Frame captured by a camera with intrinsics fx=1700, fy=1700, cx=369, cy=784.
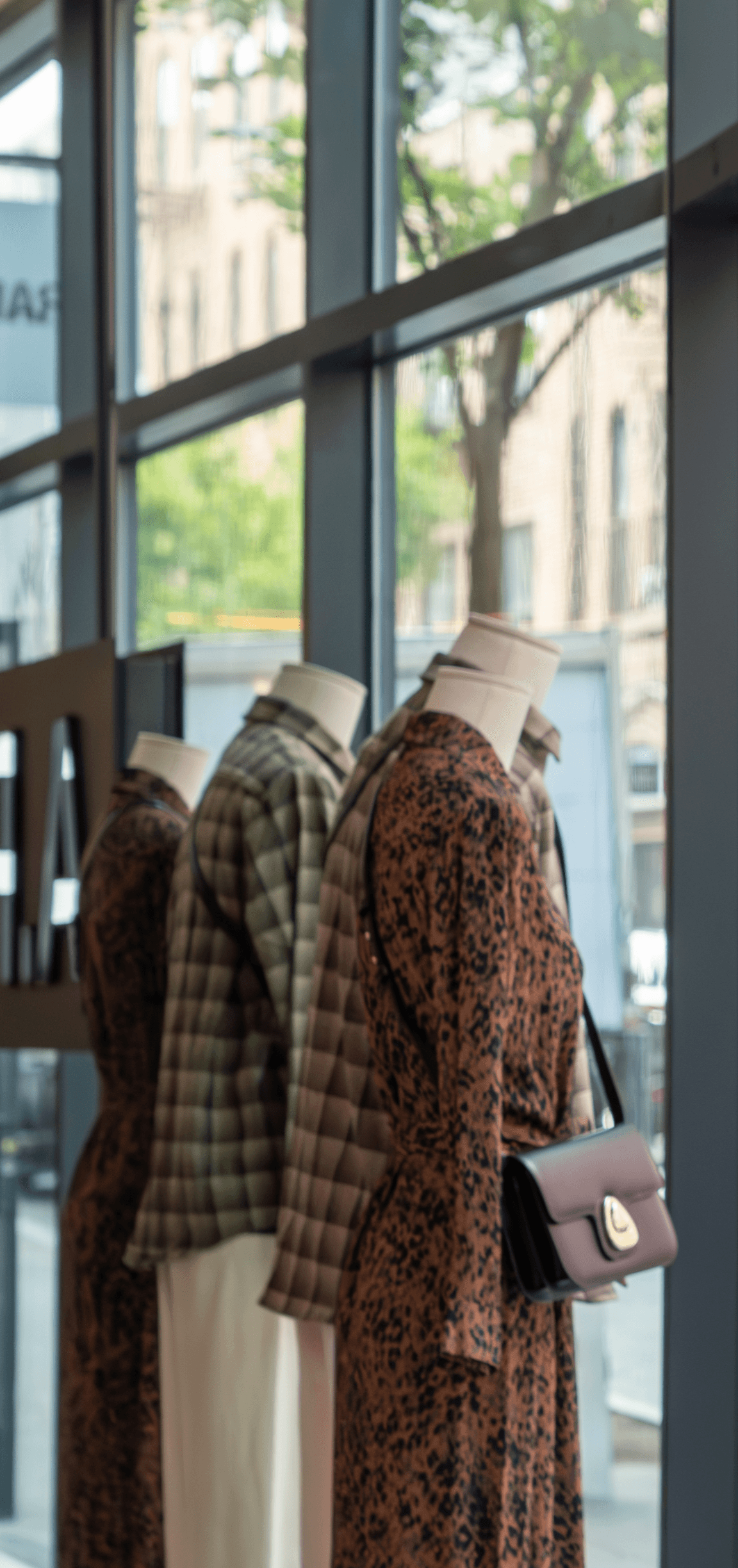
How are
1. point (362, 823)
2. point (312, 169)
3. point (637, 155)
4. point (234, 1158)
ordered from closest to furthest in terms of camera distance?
point (362, 823) < point (234, 1158) < point (637, 155) < point (312, 169)

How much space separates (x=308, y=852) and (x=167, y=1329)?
2.55 ft

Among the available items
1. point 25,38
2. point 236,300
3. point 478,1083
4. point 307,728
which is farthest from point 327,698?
point 25,38

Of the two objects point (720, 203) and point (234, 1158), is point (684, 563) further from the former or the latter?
Result: point (234, 1158)

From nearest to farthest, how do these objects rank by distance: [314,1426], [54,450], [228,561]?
[314,1426] → [228,561] → [54,450]

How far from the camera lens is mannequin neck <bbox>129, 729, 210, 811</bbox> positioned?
3.00 m

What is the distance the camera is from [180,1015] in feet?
8.07

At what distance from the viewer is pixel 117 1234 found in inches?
109

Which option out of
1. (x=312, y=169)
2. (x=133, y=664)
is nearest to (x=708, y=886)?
(x=133, y=664)

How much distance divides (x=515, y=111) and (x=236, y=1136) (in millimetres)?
1779

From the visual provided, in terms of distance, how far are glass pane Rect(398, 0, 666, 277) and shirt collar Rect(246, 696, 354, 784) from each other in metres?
0.98

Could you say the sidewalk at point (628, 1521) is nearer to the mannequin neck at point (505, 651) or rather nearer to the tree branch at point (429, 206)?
the mannequin neck at point (505, 651)

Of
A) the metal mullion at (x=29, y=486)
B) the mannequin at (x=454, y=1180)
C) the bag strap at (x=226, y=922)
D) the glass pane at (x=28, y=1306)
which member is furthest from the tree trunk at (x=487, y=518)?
the glass pane at (x=28, y=1306)

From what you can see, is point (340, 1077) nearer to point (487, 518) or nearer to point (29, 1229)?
point (487, 518)

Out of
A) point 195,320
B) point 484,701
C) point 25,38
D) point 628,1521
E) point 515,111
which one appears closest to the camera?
point 484,701
